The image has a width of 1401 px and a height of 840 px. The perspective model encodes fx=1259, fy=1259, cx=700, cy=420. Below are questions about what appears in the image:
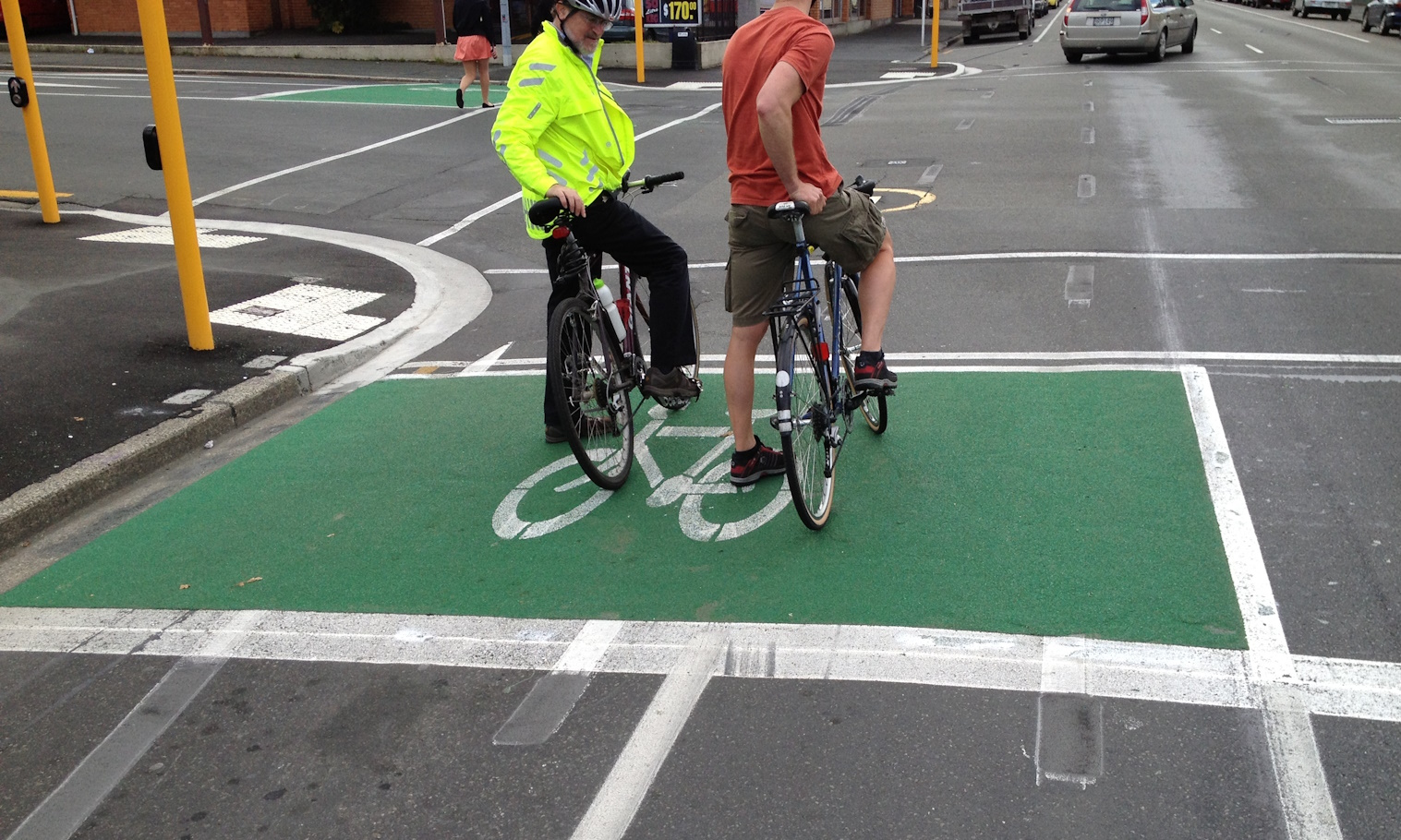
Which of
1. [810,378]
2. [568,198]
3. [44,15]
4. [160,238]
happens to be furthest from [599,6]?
[44,15]

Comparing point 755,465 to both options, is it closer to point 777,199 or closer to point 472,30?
point 777,199

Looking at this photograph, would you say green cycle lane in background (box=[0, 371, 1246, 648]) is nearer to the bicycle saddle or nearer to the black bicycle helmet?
the bicycle saddle

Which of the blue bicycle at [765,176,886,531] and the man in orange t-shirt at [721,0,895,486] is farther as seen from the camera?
the blue bicycle at [765,176,886,531]

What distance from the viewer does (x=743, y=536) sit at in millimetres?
5055

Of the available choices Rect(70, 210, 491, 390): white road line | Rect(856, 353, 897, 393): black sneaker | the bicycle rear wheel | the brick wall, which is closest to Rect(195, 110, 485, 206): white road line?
Rect(70, 210, 491, 390): white road line

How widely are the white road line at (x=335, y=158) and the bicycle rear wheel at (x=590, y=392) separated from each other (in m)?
9.02

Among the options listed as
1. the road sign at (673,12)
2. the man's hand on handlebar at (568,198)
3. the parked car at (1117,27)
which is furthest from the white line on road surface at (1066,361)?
the road sign at (673,12)

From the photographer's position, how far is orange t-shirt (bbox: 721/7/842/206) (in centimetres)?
458

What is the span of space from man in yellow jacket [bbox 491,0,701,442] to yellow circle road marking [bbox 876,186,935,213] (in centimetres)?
633

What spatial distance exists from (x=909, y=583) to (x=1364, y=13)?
42.3 m

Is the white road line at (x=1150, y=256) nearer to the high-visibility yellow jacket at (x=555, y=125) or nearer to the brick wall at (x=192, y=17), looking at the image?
the high-visibility yellow jacket at (x=555, y=125)

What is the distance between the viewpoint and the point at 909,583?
457cm

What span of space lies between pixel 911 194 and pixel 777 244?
802 cm

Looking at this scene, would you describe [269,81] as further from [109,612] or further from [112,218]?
[109,612]
